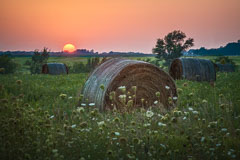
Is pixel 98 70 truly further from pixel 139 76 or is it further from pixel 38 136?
pixel 38 136

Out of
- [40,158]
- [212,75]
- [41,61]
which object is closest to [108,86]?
[40,158]

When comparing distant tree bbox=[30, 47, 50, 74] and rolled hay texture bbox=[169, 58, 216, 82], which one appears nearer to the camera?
rolled hay texture bbox=[169, 58, 216, 82]

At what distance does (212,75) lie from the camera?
15.0 meters

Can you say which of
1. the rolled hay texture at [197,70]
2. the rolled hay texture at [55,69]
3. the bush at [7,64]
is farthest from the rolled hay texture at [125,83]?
the bush at [7,64]

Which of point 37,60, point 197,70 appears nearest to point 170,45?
point 37,60

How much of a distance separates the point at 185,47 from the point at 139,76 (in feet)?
201

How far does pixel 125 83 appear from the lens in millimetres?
6812

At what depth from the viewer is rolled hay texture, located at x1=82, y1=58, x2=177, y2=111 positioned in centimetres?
652

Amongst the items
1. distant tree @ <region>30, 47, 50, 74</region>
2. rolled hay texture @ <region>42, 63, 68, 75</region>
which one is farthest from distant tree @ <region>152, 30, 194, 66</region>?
rolled hay texture @ <region>42, 63, 68, 75</region>

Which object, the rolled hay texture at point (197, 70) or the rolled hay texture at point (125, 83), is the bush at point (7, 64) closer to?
the rolled hay texture at point (197, 70)

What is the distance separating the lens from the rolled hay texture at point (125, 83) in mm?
6523

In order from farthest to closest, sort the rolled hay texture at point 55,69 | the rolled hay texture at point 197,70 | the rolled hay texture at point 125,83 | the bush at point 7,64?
the bush at point 7,64, the rolled hay texture at point 55,69, the rolled hay texture at point 197,70, the rolled hay texture at point 125,83

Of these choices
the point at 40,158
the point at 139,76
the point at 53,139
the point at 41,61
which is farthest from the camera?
the point at 41,61

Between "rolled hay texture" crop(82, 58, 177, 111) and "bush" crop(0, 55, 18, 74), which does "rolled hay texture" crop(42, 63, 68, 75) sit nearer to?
"rolled hay texture" crop(82, 58, 177, 111)
